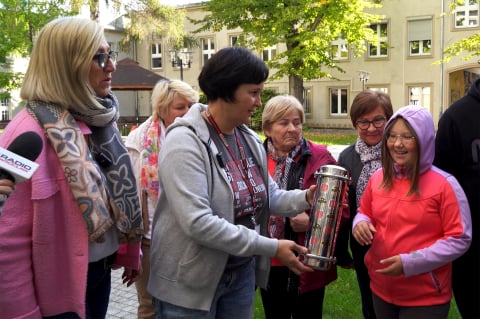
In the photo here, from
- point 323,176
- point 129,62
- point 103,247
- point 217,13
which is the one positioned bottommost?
point 103,247

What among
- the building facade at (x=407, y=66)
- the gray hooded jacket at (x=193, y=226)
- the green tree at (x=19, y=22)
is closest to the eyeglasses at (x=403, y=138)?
the gray hooded jacket at (x=193, y=226)

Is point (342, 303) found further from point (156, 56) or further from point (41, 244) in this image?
point (156, 56)

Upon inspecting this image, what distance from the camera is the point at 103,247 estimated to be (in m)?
2.32

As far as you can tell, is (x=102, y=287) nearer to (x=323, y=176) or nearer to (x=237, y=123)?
(x=237, y=123)

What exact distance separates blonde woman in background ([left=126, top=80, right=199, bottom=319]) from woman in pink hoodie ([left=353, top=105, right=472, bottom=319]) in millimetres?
1752

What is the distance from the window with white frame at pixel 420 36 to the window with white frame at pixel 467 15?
1.62m

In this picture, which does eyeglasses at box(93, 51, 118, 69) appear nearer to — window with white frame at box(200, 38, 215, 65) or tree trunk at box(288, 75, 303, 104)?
tree trunk at box(288, 75, 303, 104)

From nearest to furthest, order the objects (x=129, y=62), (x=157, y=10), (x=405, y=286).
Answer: (x=405, y=286) → (x=129, y=62) → (x=157, y=10)

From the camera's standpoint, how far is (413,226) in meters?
2.75

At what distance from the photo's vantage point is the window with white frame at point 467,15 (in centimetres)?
2908

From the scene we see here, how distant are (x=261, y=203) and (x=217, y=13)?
22.8 meters

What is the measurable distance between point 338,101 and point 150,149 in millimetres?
30848

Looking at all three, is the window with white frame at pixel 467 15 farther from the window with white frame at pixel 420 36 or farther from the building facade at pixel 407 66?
the window with white frame at pixel 420 36

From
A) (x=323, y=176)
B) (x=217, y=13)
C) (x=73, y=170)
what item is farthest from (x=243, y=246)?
(x=217, y=13)
